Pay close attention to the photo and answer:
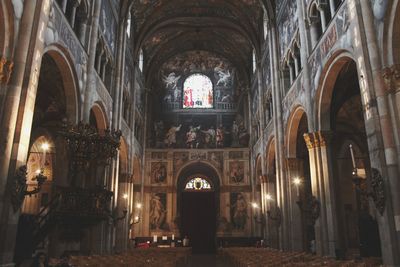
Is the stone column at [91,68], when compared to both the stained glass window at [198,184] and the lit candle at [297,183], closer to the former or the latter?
the lit candle at [297,183]

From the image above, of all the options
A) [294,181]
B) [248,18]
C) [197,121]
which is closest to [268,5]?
[248,18]

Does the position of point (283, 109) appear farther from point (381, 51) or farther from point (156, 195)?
point (156, 195)

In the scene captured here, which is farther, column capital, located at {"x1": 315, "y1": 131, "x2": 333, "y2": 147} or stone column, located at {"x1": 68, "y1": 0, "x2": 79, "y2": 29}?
column capital, located at {"x1": 315, "y1": 131, "x2": 333, "y2": 147}

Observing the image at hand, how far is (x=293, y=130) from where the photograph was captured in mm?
18812

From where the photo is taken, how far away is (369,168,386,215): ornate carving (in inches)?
350

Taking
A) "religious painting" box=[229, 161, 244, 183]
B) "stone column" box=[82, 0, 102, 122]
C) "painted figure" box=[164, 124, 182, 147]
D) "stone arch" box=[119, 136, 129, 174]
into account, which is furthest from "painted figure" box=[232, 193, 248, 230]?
"stone column" box=[82, 0, 102, 122]

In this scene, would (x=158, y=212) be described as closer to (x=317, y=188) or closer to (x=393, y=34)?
(x=317, y=188)

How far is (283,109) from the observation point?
20188 millimetres

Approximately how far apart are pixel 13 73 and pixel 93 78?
7134 millimetres

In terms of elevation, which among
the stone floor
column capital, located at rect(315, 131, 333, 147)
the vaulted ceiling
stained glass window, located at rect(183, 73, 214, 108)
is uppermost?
the vaulted ceiling

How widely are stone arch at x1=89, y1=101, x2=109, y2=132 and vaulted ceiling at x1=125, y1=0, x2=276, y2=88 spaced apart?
10801 mm

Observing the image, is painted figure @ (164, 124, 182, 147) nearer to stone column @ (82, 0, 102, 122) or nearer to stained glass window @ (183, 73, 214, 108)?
stained glass window @ (183, 73, 214, 108)

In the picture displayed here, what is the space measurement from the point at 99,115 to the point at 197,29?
16.2 metres

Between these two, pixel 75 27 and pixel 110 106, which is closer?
pixel 75 27
